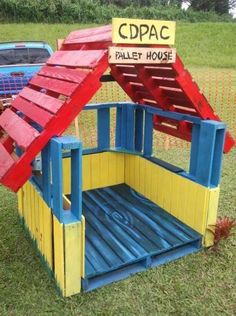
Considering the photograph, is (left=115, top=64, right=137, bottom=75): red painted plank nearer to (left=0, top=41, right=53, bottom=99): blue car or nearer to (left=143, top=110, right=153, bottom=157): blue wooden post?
(left=143, top=110, right=153, bottom=157): blue wooden post

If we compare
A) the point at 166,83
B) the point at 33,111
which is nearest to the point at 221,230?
the point at 166,83

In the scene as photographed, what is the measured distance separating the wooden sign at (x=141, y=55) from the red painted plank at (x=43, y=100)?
1.86ft

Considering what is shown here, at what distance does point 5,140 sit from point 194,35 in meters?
26.9

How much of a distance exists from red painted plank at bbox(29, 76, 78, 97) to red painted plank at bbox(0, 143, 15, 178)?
2.24ft

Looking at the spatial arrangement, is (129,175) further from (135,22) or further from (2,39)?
(2,39)

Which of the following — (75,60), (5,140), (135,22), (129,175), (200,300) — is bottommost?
(200,300)

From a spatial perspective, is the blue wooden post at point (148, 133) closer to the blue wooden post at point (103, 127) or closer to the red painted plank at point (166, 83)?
the blue wooden post at point (103, 127)

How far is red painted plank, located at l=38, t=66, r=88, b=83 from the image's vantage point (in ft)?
9.54

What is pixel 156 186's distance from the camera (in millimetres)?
4430

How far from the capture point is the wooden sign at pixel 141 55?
2.92 meters

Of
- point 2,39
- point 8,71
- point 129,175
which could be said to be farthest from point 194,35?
point 129,175

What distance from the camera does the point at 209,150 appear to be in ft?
11.4

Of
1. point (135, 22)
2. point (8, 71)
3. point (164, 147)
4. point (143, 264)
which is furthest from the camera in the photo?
point (8, 71)

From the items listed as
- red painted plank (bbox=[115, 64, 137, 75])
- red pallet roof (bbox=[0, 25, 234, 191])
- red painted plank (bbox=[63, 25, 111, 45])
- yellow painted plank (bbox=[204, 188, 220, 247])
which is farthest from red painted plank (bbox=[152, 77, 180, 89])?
yellow painted plank (bbox=[204, 188, 220, 247])
